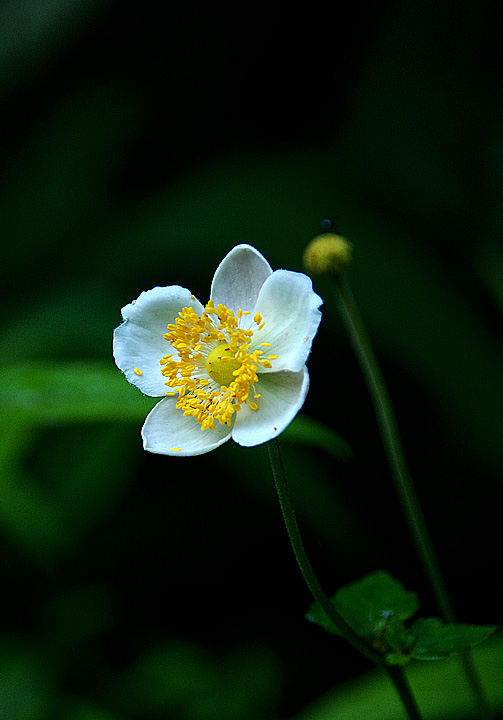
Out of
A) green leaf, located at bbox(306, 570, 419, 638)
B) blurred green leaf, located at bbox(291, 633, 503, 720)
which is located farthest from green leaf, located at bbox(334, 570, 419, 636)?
blurred green leaf, located at bbox(291, 633, 503, 720)

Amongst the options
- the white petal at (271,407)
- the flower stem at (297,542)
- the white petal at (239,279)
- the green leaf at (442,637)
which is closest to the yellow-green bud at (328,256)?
the white petal at (239,279)

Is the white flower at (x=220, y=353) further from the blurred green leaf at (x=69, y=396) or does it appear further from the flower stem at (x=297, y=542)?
the blurred green leaf at (x=69, y=396)

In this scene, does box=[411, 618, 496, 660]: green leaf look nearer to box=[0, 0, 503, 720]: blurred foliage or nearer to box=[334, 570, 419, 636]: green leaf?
box=[334, 570, 419, 636]: green leaf

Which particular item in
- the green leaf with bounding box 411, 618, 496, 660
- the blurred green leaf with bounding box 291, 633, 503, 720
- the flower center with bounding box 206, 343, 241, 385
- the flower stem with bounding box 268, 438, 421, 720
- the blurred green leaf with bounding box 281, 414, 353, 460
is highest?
the flower center with bounding box 206, 343, 241, 385

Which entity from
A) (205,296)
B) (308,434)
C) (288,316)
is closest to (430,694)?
(308,434)

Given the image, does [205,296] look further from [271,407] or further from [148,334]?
[271,407]

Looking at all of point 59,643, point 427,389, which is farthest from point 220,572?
point 427,389
